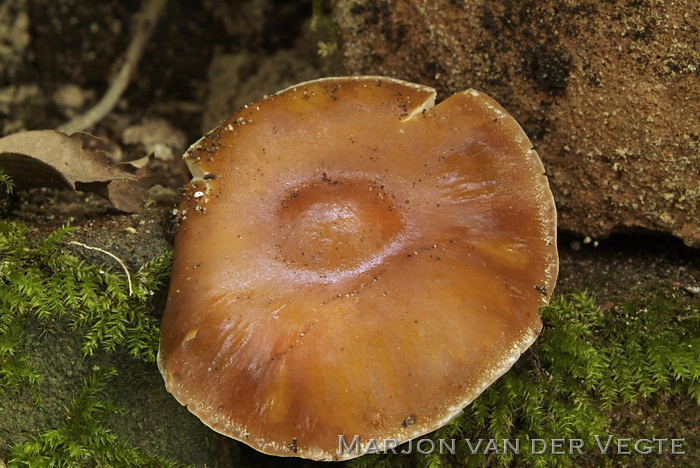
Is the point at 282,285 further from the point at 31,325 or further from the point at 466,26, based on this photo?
the point at 466,26

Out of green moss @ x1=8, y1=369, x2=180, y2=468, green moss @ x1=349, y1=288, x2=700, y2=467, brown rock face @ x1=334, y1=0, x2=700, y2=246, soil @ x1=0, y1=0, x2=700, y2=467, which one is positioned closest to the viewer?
green moss @ x1=8, y1=369, x2=180, y2=468

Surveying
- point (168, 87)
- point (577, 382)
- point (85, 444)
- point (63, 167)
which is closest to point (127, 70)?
point (168, 87)

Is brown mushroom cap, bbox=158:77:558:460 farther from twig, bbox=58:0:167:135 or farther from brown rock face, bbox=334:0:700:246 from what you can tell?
twig, bbox=58:0:167:135

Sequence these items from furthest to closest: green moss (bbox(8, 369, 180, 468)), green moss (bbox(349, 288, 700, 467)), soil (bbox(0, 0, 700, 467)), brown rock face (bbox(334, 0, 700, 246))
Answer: soil (bbox(0, 0, 700, 467)), brown rock face (bbox(334, 0, 700, 246)), green moss (bbox(349, 288, 700, 467)), green moss (bbox(8, 369, 180, 468))

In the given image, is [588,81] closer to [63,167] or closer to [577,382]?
[577,382]

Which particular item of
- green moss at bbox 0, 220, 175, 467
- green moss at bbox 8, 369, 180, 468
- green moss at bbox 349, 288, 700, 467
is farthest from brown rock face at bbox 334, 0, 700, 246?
green moss at bbox 8, 369, 180, 468

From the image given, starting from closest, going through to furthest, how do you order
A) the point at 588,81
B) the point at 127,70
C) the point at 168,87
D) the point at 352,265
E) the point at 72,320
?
the point at 352,265 → the point at 72,320 → the point at 588,81 → the point at 127,70 → the point at 168,87

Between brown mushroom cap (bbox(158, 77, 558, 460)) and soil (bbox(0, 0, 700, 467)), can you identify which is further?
soil (bbox(0, 0, 700, 467))

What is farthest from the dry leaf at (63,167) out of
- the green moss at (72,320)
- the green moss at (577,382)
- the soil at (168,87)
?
the green moss at (577,382)
